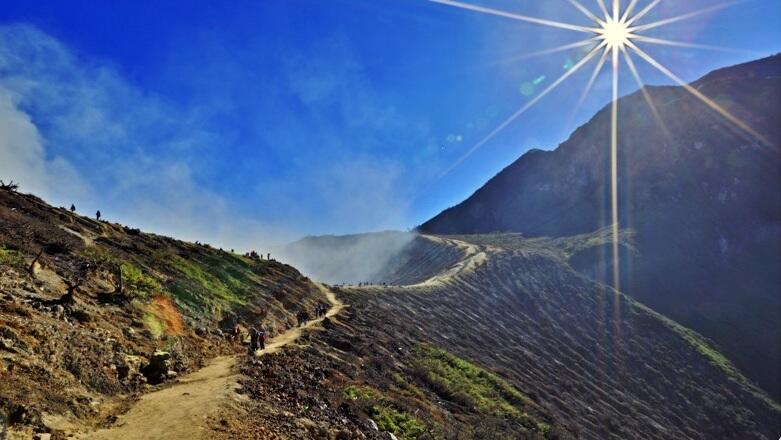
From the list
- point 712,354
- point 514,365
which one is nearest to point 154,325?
point 514,365

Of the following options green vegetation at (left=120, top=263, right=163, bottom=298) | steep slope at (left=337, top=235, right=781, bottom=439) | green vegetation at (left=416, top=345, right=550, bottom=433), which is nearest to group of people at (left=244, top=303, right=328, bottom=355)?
steep slope at (left=337, top=235, right=781, bottom=439)

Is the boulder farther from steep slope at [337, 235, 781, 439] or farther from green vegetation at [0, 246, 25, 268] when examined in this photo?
steep slope at [337, 235, 781, 439]

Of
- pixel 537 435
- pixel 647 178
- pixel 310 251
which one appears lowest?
pixel 537 435

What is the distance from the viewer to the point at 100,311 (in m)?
21.4

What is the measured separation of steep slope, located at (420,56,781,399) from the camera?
122875 mm

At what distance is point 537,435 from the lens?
31.3 m

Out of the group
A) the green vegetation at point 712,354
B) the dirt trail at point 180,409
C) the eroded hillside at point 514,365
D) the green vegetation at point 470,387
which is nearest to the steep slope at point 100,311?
the dirt trail at point 180,409

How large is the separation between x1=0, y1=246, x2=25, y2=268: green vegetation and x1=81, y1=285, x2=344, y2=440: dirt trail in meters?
9.78

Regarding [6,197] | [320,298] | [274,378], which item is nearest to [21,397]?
[274,378]

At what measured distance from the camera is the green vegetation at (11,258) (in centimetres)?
2145

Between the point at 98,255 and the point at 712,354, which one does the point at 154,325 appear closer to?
the point at 98,255

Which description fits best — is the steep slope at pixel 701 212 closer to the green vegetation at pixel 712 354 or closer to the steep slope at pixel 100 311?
the green vegetation at pixel 712 354

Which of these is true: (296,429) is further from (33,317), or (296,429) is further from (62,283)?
(62,283)

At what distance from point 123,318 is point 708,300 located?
14507cm
